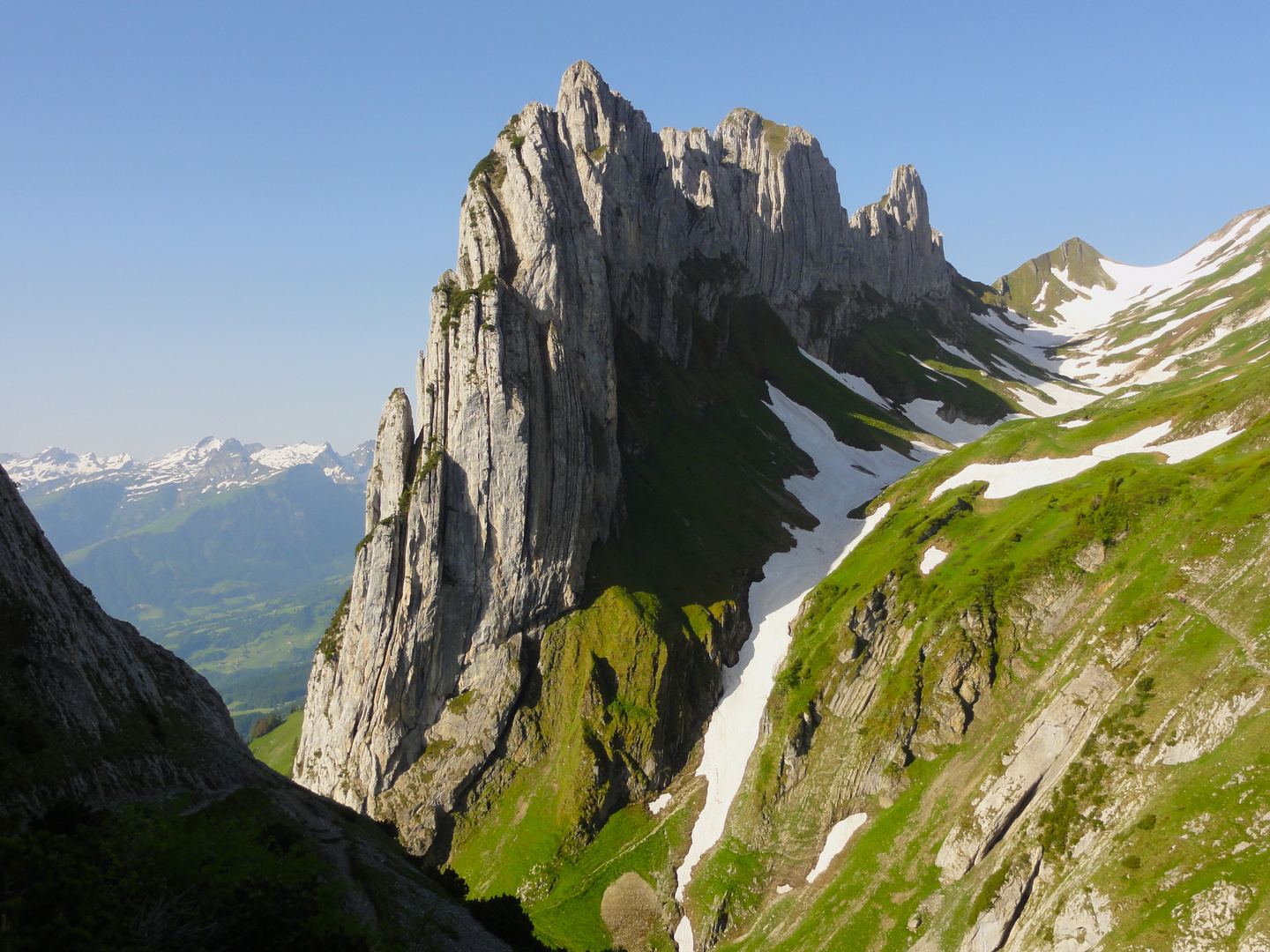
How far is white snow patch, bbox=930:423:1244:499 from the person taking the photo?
6369 centimetres

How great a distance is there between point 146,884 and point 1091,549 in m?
61.0

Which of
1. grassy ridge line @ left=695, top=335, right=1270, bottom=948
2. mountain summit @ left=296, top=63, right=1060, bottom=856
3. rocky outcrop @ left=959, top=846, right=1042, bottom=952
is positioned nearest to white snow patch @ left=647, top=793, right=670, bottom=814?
mountain summit @ left=296, top=63, right=1060, bottom=856

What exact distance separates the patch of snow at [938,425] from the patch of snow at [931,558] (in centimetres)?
8577

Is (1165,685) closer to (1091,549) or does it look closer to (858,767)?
(1091,549)

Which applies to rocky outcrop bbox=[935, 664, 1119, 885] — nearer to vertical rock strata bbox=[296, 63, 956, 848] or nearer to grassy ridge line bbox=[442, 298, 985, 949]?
grassy ridge line bbox=[442, 298, 985, 949]

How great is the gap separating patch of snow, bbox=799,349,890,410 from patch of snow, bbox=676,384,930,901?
26.2 meters

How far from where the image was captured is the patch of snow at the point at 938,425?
15150 cm

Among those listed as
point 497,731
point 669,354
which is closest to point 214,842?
point 497,731

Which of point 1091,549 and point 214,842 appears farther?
point 1091,549

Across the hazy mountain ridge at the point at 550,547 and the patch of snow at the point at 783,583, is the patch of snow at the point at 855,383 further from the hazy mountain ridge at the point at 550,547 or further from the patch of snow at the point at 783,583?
the hazy mountain ridge at the point at 550,547

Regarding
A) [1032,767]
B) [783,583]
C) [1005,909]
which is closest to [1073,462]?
[783,583]

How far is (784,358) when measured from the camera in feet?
472

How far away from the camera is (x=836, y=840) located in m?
51.8

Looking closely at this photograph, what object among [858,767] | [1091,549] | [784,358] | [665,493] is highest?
[784,358]
